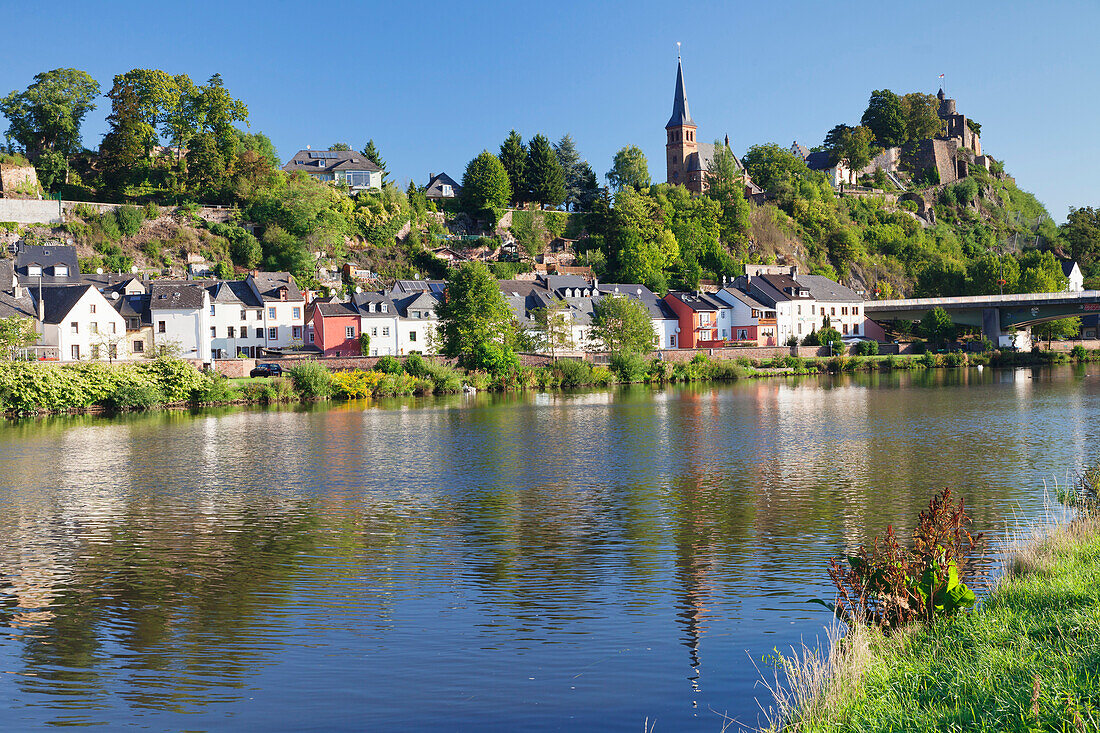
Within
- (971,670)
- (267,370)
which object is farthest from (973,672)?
(267,370)

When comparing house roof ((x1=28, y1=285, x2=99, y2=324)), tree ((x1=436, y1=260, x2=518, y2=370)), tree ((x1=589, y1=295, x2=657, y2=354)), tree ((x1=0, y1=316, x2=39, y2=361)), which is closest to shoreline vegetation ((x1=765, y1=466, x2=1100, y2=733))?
tree ((x1=0, y1=316, x2=39, y2=361))

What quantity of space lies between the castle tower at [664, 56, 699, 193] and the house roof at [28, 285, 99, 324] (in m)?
85.2

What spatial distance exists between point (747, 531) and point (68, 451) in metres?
25.8

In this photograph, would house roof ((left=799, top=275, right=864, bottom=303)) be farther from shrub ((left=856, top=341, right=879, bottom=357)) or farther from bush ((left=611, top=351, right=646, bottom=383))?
bush ((left=611, top=351, right=646, bottom=383))

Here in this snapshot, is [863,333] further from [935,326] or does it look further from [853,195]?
[853,195]

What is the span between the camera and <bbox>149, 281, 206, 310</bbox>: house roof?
72.7 meters

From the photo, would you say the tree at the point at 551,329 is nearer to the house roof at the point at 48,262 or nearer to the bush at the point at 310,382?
the bush at the point at 310,382

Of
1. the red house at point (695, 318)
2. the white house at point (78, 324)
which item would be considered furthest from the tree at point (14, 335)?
the red house at point (695, 318)

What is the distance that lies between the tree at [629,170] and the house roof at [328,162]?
1201 inches

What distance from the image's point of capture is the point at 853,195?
453 ft

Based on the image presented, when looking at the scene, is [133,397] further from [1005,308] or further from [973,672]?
[1005,308]

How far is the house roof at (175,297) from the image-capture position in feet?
238

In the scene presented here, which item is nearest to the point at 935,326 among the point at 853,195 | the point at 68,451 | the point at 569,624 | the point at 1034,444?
the point at 853,195

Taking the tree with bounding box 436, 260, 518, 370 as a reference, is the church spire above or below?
above
